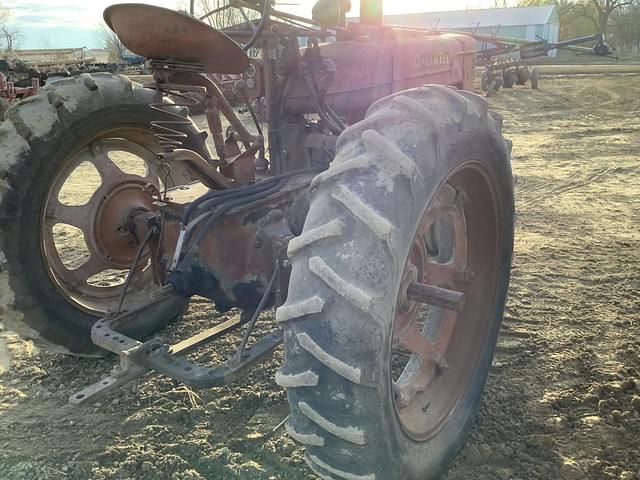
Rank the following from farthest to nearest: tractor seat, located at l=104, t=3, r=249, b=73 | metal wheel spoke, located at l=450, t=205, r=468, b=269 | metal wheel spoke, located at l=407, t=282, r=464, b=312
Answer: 1. metal wheel spoke, located at l=450, t=205, r=468, b=269
2. tractor seat, located at l=104, t=3, r=249, b=73
3. metal wheel spoke, located at l=407, t=282, r=464, b=312

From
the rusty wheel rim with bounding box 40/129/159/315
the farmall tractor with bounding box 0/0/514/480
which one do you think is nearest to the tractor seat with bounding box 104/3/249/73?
the farmall tractor with bounding box 0/0/514/480

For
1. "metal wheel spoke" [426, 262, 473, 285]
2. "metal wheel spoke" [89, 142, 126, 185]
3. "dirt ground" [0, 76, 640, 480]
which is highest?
→ "metal wheel spoke" [89, 142, 126, 185]

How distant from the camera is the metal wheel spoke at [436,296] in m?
2.19

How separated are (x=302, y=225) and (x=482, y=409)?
1240 mm

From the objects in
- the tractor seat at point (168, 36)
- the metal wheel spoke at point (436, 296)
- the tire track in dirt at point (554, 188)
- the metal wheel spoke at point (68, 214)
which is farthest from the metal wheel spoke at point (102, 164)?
the tire track in dirt at point (554, 188)

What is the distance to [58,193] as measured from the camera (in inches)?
130

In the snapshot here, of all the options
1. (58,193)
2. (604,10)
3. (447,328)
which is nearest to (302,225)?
(447,328)

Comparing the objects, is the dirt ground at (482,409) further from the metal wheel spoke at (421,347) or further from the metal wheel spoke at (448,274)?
the metal wheel spoke at (448,274)

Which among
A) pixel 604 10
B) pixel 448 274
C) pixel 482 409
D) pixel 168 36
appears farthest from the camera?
pixel 604 10

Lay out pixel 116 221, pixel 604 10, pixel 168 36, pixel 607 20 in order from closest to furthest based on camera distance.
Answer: pixel 168 36 → pixel 116 221 → pixel 604 10 → pixel 607 20

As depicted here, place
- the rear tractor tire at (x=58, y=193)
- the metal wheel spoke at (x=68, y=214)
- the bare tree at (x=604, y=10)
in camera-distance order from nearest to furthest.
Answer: the rear tractor tire at (x=58, y=193), the metal wheel spoke at (x=68, y=214), the bare tree at (x=604, y=10)

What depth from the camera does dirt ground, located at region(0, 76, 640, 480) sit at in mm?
2568

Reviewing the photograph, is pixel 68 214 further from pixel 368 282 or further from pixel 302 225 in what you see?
pixel 368 282

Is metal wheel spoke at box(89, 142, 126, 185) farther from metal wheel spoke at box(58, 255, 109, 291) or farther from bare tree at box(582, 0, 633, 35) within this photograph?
bare tree at box(582, 0, 633, 35)
